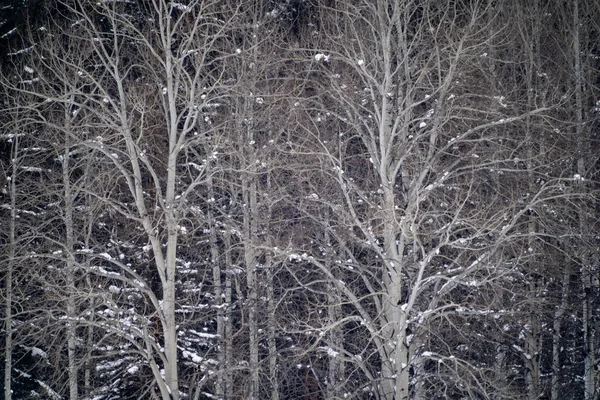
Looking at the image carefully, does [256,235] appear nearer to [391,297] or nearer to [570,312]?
[391,297]

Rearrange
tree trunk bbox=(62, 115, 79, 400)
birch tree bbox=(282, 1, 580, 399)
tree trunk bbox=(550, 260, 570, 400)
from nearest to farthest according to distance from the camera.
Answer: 1. birch tree bbox=(282, 1, 580, 399)
2. tree trunk bbox=(62, 115, 79, 400)
3. tree trunk bbox=(550, 260, 570, 400)

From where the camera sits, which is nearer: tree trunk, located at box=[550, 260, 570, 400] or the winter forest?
the winter forest

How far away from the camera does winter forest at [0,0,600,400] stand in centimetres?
1341

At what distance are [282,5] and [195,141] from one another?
6.56 metres

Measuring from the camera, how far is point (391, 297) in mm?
12688

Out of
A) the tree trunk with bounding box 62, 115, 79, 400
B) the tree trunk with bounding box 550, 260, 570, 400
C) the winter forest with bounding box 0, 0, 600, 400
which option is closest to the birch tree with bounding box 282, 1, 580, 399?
the winter forest with bounding box 0, 0, 600, 400

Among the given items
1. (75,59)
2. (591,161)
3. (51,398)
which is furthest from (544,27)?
(51,398)

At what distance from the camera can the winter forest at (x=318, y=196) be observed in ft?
44.0

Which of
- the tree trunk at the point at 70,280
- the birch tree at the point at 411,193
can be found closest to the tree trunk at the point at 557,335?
the birch tree at the point at 411,193

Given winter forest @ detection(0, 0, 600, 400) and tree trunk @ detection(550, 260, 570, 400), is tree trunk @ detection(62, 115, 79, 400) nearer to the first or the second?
winter forest @ detection(0, 0, 600, 400)

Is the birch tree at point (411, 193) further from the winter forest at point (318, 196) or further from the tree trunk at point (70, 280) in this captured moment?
the tree trunk at point (70, 280)

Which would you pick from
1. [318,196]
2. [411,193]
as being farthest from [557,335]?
[318,196]

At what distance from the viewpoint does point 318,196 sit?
48.1ft

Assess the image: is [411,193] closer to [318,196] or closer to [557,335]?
[318,196]
